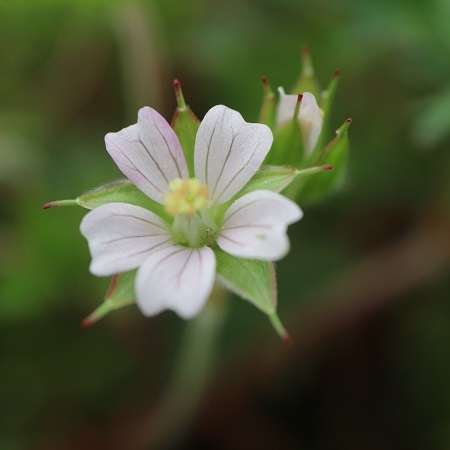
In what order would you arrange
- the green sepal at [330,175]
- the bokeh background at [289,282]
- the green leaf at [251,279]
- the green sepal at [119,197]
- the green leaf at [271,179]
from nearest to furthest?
the green leaf at [251,279] < the green leaf at [271,179] < the green sepal at [119,197] < the green sepal at [330,175] < the bokeh background at [289,282]

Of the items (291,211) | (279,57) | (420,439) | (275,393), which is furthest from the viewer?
(279,57)

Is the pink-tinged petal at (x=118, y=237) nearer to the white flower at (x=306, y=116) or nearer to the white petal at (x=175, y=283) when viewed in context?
the white petal at (x=175, y=283)

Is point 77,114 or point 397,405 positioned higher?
point 77,114

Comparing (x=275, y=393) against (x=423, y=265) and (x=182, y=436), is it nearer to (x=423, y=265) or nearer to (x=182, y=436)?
(x=182, y=436)

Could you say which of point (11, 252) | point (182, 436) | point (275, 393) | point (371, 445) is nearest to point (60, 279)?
point (11, 252)

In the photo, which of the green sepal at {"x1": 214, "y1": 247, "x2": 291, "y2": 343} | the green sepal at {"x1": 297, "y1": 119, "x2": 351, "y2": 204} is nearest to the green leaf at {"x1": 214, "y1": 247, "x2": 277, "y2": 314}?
the green sepal at {"x1": 214, "y1": 247, "x2": 291, "y2": 343}

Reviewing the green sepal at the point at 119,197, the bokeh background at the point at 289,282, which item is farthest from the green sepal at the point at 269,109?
the bokeh background at the point at 289,282
